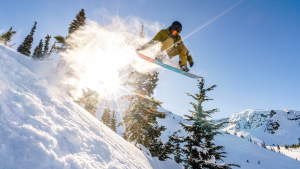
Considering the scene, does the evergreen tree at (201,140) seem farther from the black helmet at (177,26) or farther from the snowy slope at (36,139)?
the snowy slope at (36,139)

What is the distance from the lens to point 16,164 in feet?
4.80

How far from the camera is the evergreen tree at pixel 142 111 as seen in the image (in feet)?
43.6

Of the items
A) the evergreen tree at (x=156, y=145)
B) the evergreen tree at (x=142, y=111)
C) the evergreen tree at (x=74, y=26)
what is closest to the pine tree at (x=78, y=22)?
the evergreen tree at (x=74, y=26)

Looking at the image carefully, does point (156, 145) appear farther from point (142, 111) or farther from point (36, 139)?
point (36, 139)

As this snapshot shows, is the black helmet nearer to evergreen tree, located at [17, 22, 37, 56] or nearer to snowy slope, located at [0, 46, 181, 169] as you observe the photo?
snowy slope, located at [0, 46, 181, 169]

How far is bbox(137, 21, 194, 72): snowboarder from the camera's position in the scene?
663 centimetres

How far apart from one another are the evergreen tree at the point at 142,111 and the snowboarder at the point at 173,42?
21.7ft

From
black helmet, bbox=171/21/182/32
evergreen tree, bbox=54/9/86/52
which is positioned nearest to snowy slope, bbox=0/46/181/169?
black helmet, bbox=171/21/182/32

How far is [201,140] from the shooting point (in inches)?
348

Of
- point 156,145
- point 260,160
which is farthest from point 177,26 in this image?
point 260,160

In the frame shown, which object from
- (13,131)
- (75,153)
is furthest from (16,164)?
(75,153)

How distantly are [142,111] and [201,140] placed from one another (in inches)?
253

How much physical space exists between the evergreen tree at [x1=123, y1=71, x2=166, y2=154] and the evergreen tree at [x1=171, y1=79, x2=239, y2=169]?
4593 mm

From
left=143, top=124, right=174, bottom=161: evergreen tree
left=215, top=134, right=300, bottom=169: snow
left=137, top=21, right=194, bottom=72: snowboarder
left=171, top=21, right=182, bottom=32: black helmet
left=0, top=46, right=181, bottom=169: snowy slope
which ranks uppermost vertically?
Answer: left=171, top=21, right=182, bottom=32: black helmet
